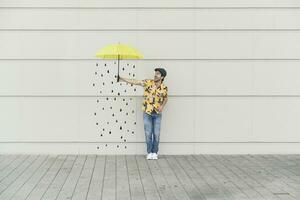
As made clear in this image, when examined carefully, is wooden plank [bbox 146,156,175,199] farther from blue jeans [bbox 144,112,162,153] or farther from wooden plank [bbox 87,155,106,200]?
wooden plank [bbox 87,155,106,200]

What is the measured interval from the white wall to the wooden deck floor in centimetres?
50

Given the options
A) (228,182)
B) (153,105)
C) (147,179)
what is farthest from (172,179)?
(153,105)

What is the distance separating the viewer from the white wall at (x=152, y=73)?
13445 mm

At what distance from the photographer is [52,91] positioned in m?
13.5

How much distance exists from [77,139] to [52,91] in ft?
4.10

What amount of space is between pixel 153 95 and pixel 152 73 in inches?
31.4

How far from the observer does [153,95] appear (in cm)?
1294

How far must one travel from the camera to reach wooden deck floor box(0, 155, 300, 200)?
9.48 m

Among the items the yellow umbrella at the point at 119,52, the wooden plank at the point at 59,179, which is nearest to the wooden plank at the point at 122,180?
the wooden plank at the point at 59,179

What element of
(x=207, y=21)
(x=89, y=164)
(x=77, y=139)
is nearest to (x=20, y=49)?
(x=77, y=139)

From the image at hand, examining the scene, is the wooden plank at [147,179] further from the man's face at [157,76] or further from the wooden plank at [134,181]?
the man's face at [157,76]

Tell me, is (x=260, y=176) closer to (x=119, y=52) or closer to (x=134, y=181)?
(x=134, y=181)

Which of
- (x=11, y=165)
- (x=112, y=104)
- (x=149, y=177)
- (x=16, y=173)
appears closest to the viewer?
Answer: (x=149, y=177)

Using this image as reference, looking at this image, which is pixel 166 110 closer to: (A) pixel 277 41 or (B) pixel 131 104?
(B) pixel 131 104
